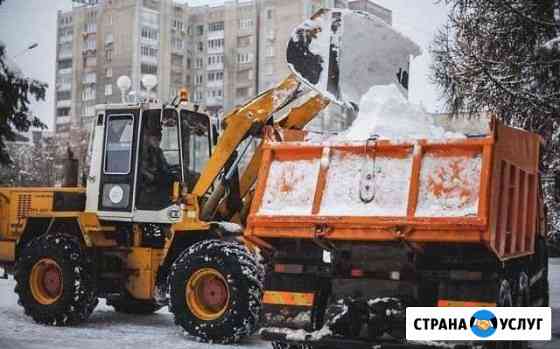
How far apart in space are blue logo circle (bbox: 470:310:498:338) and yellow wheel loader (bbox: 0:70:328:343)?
11.6 ft

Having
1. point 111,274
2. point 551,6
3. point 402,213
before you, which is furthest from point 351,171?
point 551,6

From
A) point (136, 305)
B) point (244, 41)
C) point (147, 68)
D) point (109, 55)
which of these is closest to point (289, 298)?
point (136, 305)

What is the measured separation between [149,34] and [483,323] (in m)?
45.2

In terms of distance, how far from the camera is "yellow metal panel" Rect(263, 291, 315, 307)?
25.1ft

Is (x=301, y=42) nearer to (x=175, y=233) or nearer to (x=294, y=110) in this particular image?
(x=294, y=110)

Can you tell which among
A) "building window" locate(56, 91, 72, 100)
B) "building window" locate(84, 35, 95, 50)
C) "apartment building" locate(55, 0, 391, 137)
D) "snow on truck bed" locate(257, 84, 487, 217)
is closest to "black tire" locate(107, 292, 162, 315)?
"snow on truck bed" locate(257, 84, 487, 217)

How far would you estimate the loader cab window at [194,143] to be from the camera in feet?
35.4

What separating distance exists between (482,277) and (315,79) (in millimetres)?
3483

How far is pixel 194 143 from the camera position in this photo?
10977 mm

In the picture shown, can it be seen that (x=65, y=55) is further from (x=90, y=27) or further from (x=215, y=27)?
(x=215, y=27)

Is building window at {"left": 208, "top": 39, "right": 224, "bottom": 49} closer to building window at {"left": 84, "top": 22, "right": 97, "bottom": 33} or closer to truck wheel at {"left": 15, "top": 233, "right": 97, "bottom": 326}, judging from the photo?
building window at {"left": 84, "top": 22, "right": 97, "bottom": 33}

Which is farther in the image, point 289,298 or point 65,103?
point 65,103

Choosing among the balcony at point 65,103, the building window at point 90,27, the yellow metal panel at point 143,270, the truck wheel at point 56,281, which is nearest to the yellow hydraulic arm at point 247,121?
the yellow metal panel at point 143,270

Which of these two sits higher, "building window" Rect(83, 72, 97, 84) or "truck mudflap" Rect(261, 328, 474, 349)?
"building window" Rect(83, 72, 97, 84)
